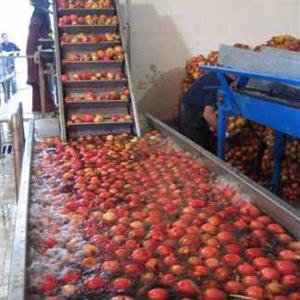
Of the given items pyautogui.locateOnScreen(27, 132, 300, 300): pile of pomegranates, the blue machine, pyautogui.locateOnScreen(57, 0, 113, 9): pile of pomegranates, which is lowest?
pyautogui.locateOnScreen(27, 132, 300, 300): pile of pomegranates

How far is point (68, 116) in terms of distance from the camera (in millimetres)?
4742

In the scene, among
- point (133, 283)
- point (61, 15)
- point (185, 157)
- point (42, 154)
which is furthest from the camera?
point (61, 15)

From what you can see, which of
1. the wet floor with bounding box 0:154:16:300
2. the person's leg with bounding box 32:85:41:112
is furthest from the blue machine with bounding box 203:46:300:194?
the person's leg with bounding box 32:85:41:112

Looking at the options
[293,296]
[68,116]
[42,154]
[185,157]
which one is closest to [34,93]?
[68,116]

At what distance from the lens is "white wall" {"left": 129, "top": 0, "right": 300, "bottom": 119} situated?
20.6 ft

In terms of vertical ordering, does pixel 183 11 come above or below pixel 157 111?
above

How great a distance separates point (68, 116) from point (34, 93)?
2.48m

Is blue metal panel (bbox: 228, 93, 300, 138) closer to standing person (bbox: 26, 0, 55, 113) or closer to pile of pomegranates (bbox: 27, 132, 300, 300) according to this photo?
pile of pomegranates (bbox: 27, 132, 300, 300)

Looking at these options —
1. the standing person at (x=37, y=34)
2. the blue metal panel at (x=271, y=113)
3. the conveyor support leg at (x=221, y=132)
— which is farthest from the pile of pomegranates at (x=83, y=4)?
the blue metal panel at (x=271, y=113)

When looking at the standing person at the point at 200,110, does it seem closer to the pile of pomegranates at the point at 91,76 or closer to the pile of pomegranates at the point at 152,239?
the pile of pomegranates at the point at 91,76

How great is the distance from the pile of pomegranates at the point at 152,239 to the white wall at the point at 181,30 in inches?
127

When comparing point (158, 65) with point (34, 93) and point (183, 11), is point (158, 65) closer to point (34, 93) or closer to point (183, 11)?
point (183, 11)

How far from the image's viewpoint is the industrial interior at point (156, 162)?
6.17 feet

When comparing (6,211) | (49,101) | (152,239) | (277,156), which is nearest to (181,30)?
(49,101)
